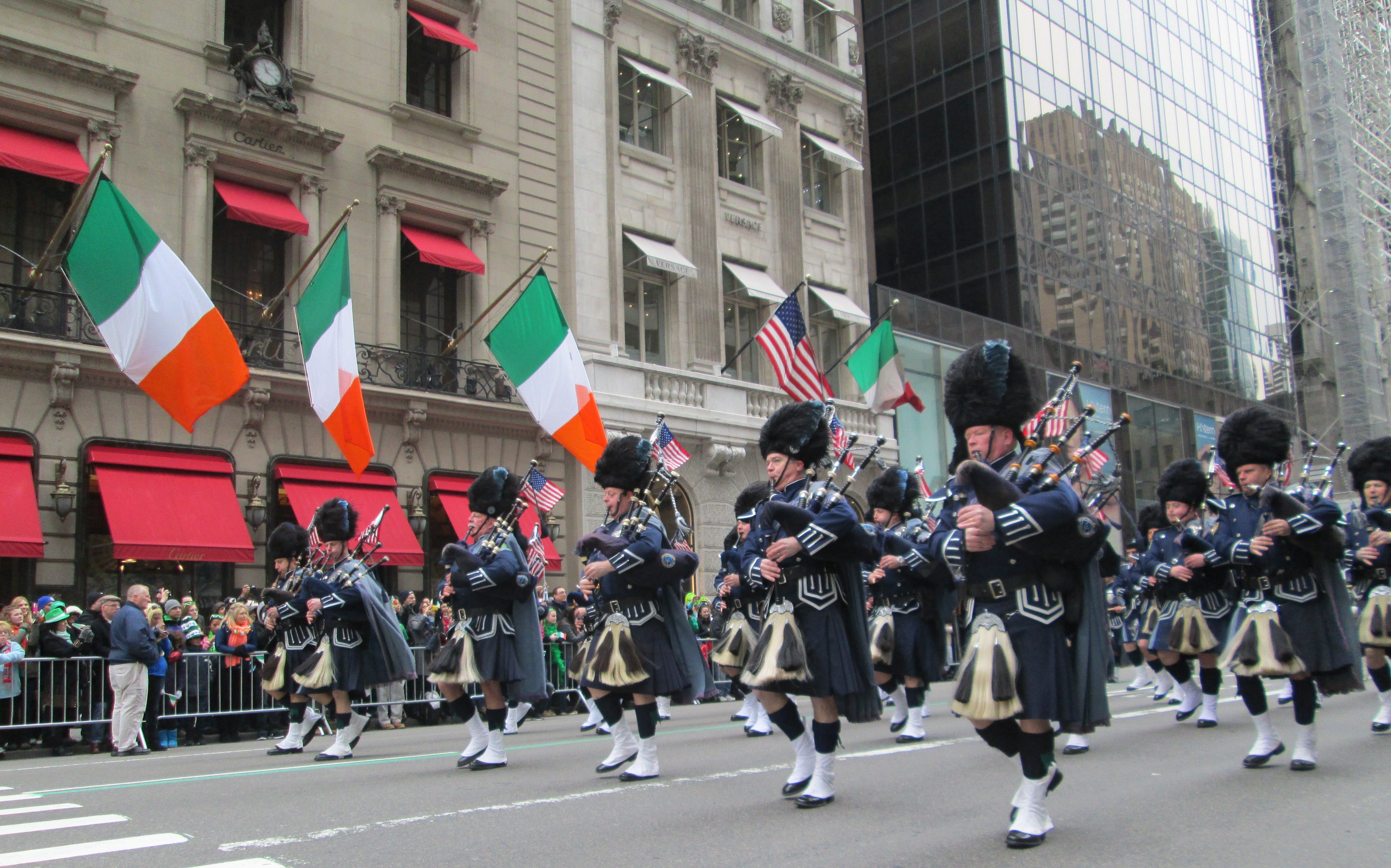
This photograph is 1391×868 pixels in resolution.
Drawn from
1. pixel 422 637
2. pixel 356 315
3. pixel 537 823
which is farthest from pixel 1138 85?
pixel 537 823

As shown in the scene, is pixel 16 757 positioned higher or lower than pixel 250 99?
lower

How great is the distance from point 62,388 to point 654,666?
13.2 m

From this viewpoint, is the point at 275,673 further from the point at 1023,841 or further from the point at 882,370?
the point at 882,370

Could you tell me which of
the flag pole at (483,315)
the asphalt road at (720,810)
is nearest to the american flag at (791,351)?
the flag pole at (483,315)

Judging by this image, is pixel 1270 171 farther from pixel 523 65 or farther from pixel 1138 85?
pixel 523 65

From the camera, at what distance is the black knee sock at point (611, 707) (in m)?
8.34

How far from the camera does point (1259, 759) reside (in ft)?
26.4

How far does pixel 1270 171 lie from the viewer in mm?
54781

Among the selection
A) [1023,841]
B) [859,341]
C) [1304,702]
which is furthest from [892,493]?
[859,341]

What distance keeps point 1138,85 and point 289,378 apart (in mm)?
36521

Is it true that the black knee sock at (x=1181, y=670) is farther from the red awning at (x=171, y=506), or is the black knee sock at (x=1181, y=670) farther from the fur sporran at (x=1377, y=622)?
the red awning at (x=171, y=506)

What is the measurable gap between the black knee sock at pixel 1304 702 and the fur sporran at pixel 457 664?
19.5 feet

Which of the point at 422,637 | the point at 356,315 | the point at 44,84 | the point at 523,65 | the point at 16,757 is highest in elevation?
the point at 523,65

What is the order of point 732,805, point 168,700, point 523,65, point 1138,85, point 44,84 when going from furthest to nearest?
point 1138,85 → point 523,65 → point 44,84 → point 168,700 → point 732,805
